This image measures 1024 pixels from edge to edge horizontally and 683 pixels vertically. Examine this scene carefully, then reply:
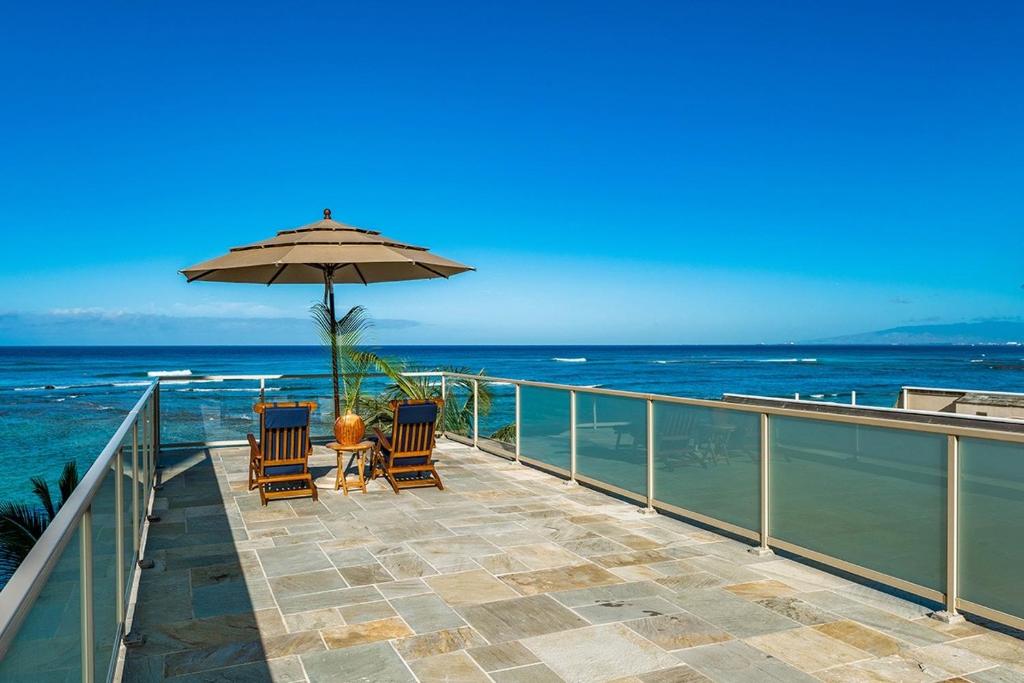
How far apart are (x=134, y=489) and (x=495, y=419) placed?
6.35 m

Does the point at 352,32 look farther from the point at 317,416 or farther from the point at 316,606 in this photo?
the point at 316,606

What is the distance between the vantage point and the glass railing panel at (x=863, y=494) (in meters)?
3.92

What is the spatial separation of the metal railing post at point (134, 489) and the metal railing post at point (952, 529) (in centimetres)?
411

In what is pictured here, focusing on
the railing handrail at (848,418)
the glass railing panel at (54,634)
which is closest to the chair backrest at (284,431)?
the railing handrail at (848,418)

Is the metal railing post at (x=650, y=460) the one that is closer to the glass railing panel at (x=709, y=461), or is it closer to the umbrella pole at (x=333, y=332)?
the glass railing panel at (x=709, y=461)

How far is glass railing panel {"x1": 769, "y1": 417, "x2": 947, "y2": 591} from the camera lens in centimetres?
392

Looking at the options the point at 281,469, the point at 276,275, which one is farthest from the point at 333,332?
the point at 281,469

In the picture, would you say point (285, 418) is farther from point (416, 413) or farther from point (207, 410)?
point (207, 410)

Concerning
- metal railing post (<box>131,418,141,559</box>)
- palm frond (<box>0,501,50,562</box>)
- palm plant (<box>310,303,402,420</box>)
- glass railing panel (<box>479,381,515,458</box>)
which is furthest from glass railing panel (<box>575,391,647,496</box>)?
palm frond (<box>0,501,50,562</box>)

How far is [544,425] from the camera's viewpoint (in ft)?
26.2

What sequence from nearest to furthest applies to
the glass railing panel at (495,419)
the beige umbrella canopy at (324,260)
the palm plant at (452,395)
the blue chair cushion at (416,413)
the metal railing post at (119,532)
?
1. the metal railing post at (119,532)
2. the beige umbrella canopy at (324,260)
3. the blue chair cushion at (416,413)
4. the glass railing panel at (495,419)
5. the palm plant at (452,395)

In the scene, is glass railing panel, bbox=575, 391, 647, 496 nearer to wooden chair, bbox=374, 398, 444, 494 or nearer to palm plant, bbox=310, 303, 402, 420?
wooden chair, bbox=374, 398, 444, 494

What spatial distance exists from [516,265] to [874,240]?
20682mm

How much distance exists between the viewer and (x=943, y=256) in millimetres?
43688
